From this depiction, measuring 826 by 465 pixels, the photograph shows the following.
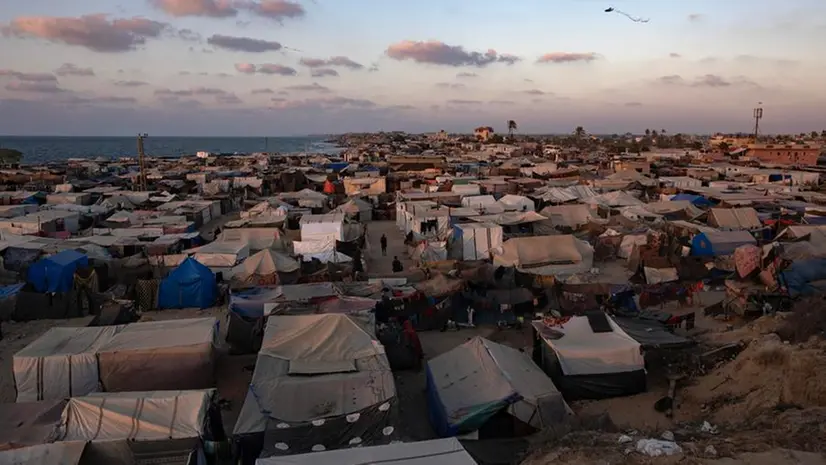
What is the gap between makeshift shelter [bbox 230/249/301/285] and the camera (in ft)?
59.2

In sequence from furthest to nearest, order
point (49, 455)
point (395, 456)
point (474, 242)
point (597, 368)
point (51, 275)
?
point (474, 242) < point (51, 275) < point (597, 368) < point (49, 455) < point (395, 456)

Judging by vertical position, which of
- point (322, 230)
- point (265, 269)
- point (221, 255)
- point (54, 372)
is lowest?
point (54, 372)

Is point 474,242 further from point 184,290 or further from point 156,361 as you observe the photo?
point 156,361

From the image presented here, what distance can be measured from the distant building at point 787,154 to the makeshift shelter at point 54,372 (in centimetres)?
6782

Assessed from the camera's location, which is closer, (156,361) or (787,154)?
(156,361)

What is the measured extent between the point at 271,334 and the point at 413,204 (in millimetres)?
19632

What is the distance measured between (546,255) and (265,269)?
970 cm

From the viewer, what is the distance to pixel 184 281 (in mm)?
17547

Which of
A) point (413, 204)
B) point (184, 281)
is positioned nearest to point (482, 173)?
point (413, 204)

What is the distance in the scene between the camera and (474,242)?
74.0 feet

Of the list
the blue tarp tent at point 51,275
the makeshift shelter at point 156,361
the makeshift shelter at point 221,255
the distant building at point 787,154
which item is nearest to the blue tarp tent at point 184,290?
the makeshift shelter at point 221,255

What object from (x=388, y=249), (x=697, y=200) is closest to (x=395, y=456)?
→ (x=388, y=249)

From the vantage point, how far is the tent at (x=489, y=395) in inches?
374

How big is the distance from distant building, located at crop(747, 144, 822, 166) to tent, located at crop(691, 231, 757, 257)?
47670 mm
